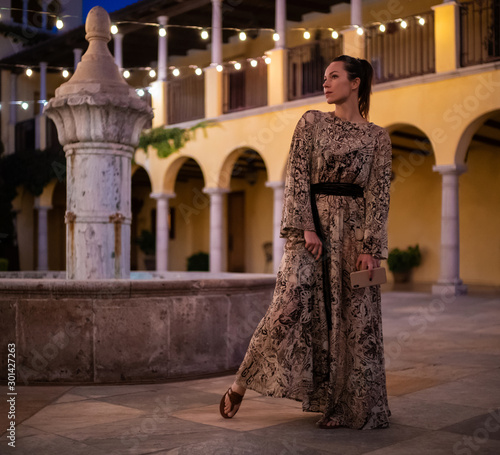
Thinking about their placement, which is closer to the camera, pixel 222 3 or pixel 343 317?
pixel 343 317

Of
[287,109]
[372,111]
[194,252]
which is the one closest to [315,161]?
[372,111]

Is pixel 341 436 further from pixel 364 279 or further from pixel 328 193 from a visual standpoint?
pixel 328 193

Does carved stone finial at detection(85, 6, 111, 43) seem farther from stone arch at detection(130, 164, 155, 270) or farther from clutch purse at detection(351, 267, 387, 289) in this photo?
stone arch at detection(130, 164, 155, 270)

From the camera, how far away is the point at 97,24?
5.98 m

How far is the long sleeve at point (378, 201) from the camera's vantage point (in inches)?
125

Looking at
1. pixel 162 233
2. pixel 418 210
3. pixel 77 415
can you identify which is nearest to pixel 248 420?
pixel 77 415

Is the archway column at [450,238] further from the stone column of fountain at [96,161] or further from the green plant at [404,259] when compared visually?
the stone column of fountain at [96,161]

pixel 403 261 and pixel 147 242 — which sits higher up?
pixel 147 242

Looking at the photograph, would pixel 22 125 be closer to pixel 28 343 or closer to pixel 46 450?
pixel 28 343

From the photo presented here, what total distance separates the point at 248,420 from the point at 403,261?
1335 centimetres

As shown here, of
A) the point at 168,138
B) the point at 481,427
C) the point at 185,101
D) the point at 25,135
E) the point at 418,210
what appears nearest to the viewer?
the point at 481,427

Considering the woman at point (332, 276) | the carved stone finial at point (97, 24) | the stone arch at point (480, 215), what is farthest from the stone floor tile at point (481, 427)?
the stone arch at point (480, 215)

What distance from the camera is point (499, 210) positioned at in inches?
606

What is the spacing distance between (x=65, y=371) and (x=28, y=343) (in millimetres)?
281
